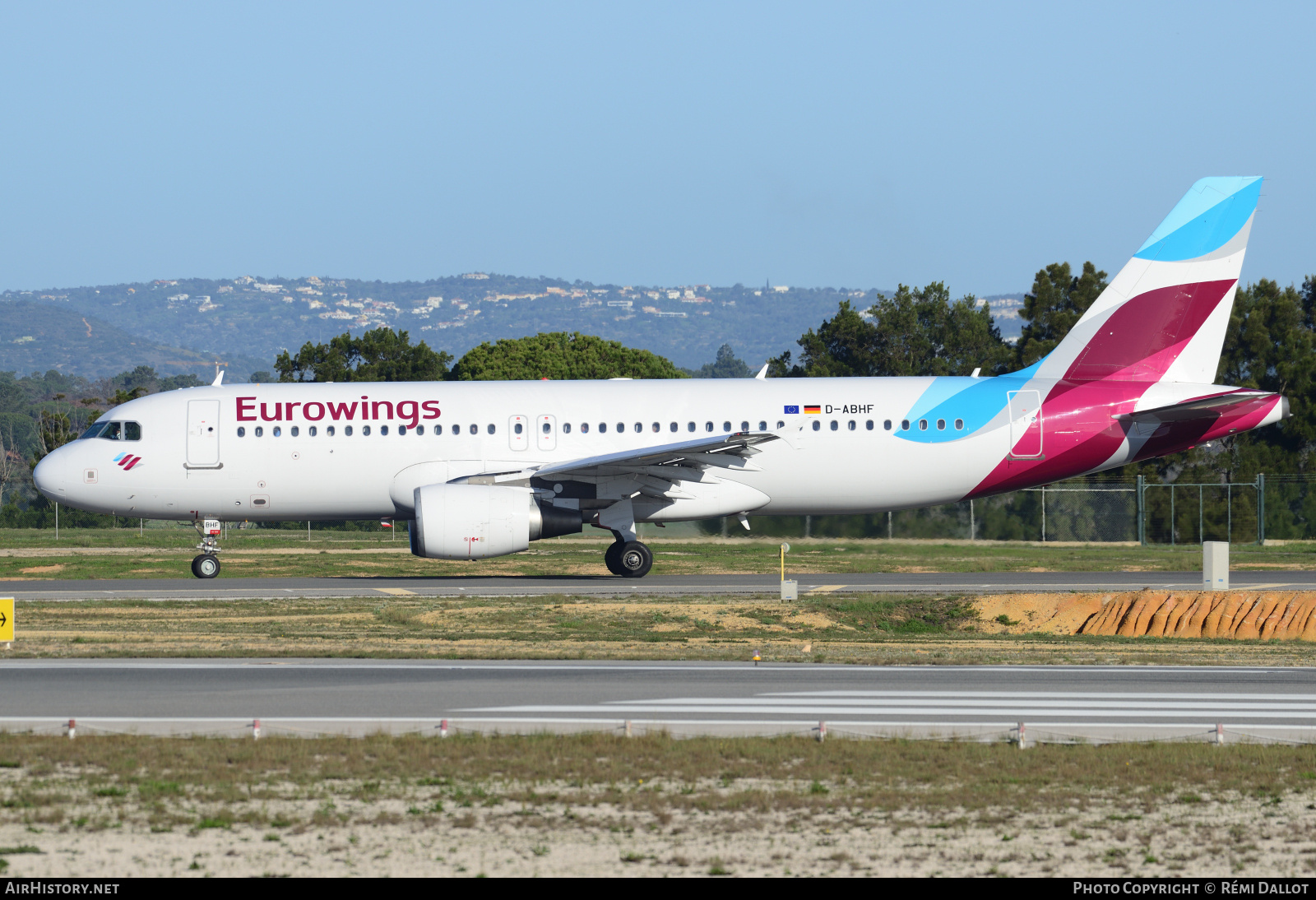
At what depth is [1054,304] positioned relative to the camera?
6006 centimetres

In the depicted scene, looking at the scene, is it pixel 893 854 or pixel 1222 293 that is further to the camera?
pixel 1222 293

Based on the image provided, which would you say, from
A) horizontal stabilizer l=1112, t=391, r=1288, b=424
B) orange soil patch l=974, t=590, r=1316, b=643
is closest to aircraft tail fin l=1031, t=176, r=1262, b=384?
horizontal stabilizer l=1112, t=391, r=1288, b=424

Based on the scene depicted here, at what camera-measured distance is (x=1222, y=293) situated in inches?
1086

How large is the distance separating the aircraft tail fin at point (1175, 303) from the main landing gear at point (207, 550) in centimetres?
1722

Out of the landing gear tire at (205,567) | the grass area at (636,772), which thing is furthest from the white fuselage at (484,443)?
the grass area at (636,772)

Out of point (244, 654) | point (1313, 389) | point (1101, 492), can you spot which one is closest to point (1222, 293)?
point (1101, 492)

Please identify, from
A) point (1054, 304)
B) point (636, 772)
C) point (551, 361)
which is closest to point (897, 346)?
point (1054, 304)

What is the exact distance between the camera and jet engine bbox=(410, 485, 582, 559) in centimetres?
2489

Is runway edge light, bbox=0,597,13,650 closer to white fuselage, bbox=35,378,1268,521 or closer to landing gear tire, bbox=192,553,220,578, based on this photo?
white fuselage, bbox=35,378,1268,521

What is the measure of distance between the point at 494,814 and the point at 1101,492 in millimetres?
35421

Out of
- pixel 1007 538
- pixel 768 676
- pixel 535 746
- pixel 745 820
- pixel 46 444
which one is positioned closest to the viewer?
pixel 745 820

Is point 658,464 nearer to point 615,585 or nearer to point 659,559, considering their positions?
point 615,585

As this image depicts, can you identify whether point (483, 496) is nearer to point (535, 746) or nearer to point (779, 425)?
point (779, 425)

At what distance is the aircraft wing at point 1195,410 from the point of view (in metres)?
25.9
